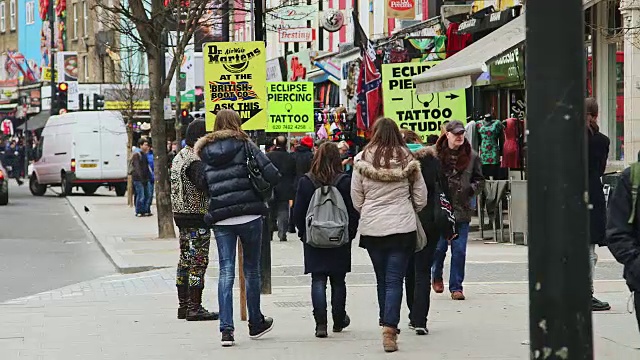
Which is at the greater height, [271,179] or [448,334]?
[271,179]

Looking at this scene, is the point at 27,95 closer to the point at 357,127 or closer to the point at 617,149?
the point at 357,127

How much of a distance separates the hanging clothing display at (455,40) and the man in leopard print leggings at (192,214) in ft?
48.7

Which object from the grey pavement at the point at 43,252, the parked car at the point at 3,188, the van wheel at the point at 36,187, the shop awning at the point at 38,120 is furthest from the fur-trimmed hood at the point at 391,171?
the shop awning at the point at 38,120

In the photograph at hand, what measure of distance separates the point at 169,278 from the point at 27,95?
61.5m

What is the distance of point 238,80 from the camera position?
1305 cm

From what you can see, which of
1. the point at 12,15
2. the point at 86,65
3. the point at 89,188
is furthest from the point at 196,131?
the point at 12,15

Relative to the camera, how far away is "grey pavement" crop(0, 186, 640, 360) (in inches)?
373

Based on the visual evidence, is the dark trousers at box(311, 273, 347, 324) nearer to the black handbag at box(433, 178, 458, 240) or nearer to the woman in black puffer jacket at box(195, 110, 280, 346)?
the woman in black puffer jacket at box(195, 110, 280, 346)

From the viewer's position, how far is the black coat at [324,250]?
10.0 meters

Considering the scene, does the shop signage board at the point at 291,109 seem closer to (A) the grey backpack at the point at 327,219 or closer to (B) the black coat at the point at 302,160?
(B) the black coat at the point at 302,160

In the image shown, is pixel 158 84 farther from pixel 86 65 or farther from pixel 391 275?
pixel 86 65

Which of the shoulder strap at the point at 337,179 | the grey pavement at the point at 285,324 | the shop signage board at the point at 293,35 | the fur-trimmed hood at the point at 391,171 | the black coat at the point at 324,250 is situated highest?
the shop signage board at the point at 293,35

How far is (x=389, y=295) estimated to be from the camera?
30.8 ft

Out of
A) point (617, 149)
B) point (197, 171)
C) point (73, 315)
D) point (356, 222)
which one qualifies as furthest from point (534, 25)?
point (617, 149)
